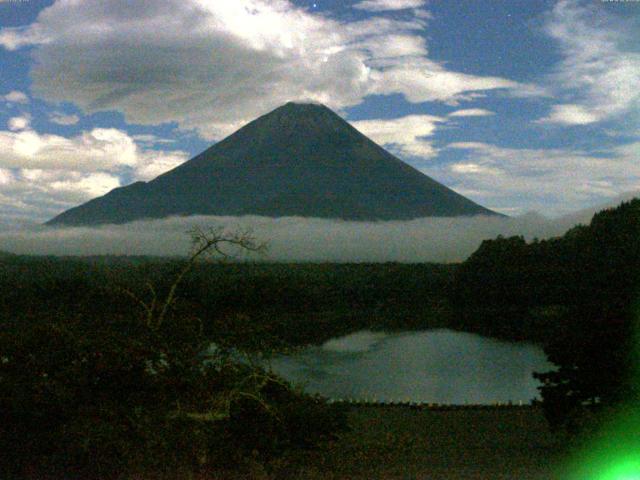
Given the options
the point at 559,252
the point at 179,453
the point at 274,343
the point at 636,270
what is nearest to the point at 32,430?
the point at 179,453

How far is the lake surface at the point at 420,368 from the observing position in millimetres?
14203

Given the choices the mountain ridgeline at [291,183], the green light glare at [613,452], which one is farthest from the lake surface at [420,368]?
the mountain ridgeline at [291,183]

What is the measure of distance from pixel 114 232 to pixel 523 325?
5041cm

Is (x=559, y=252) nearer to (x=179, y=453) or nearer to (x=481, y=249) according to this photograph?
(x=481, y=249)

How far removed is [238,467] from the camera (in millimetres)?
4828

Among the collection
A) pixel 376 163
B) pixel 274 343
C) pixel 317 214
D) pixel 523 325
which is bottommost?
pixel 523 325

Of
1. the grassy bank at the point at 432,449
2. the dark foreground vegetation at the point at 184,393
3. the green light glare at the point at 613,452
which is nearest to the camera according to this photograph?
the dark foreground vegetation at the point at 184,393

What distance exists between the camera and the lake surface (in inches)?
559

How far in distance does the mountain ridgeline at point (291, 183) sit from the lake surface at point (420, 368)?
160 ft

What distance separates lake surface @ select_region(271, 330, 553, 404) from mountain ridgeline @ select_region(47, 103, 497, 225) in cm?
4874

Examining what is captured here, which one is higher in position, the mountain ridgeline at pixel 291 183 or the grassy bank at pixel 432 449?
the mountain ridgeline at pixel 291 183

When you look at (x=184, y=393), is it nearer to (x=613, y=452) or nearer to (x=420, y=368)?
(x=613, y=452)

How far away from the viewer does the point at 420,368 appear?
18.4 m

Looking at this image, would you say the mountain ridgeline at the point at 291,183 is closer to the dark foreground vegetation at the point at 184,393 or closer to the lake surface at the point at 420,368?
the lake surface at the point at 420,368
